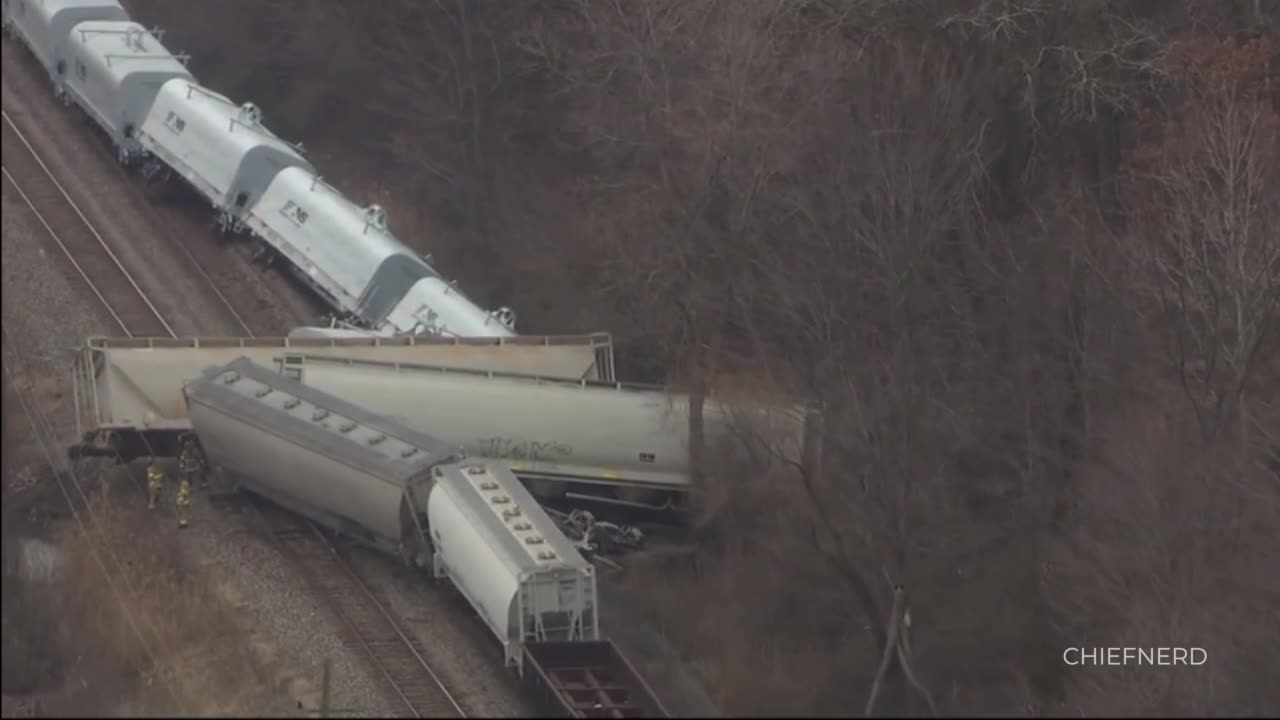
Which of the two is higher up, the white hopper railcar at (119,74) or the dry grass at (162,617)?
the white hopper railcar at (119,74)

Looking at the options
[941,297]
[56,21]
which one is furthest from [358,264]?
[56,21]

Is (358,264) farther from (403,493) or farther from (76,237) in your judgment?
Result: (403,493)

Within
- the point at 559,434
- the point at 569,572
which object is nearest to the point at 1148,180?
the point at 559,434

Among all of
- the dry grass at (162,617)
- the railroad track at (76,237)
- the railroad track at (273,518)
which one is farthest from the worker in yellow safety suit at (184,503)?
the railroad track at (76,237)

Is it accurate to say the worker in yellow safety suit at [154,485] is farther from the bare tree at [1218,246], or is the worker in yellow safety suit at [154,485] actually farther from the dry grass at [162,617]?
the bare tree at [1218,246]

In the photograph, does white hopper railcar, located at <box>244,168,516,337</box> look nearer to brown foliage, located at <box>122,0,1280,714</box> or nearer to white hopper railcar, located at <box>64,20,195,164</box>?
brown foliage, located at <box>122,0,1280,714</box>

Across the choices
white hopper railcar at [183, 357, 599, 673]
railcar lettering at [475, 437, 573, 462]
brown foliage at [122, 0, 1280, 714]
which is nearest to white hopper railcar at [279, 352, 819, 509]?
railcar lettering at [475, 437, 573, 462]

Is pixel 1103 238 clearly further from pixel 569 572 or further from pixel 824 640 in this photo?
pixel 569 572
